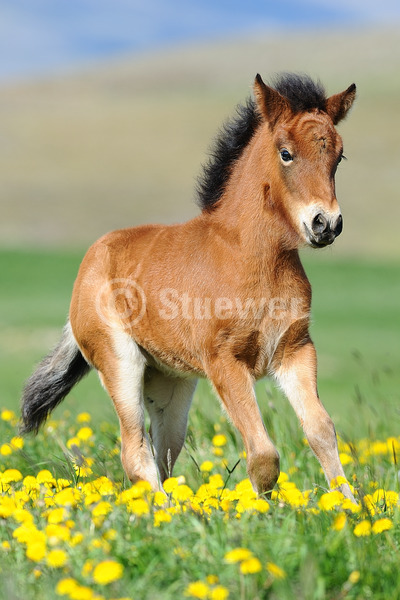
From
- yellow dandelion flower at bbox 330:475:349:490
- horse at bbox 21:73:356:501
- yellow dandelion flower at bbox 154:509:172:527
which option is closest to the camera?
yellow dandelion flower at bbox 154:509:172:527

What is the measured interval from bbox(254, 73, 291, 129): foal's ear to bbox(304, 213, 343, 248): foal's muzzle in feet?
2.48

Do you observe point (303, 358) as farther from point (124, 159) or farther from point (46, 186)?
point (124, 159)

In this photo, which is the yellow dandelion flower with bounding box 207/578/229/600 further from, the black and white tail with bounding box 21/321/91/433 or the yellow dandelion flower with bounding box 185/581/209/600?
the black and white tail with bounding box 21/321/91/433

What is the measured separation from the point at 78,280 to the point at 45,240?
34649 mm

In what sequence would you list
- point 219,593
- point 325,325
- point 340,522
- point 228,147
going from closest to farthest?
point 219,593 < point 340,522 < point 228,147 < point 325,325

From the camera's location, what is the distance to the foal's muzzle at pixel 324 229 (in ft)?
13.9

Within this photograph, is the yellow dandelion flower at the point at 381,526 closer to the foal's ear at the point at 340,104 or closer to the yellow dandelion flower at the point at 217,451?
the yellow dandelion flower at the point at 217,451

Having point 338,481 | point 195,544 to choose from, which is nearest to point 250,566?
point 195,544

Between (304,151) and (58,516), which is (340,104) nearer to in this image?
(304,151)

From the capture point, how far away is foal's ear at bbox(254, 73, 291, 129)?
4.65 meters

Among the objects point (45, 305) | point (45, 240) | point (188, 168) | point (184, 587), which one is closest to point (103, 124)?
point (188, 168)

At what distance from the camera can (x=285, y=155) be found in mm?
4555

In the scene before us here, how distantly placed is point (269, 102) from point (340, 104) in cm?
44

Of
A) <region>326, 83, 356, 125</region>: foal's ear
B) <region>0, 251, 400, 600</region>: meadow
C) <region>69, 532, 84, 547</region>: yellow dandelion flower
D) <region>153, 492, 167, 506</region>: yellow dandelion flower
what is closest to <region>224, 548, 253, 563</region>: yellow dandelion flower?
<region>0, 251, 400, 600</region>: meadow
